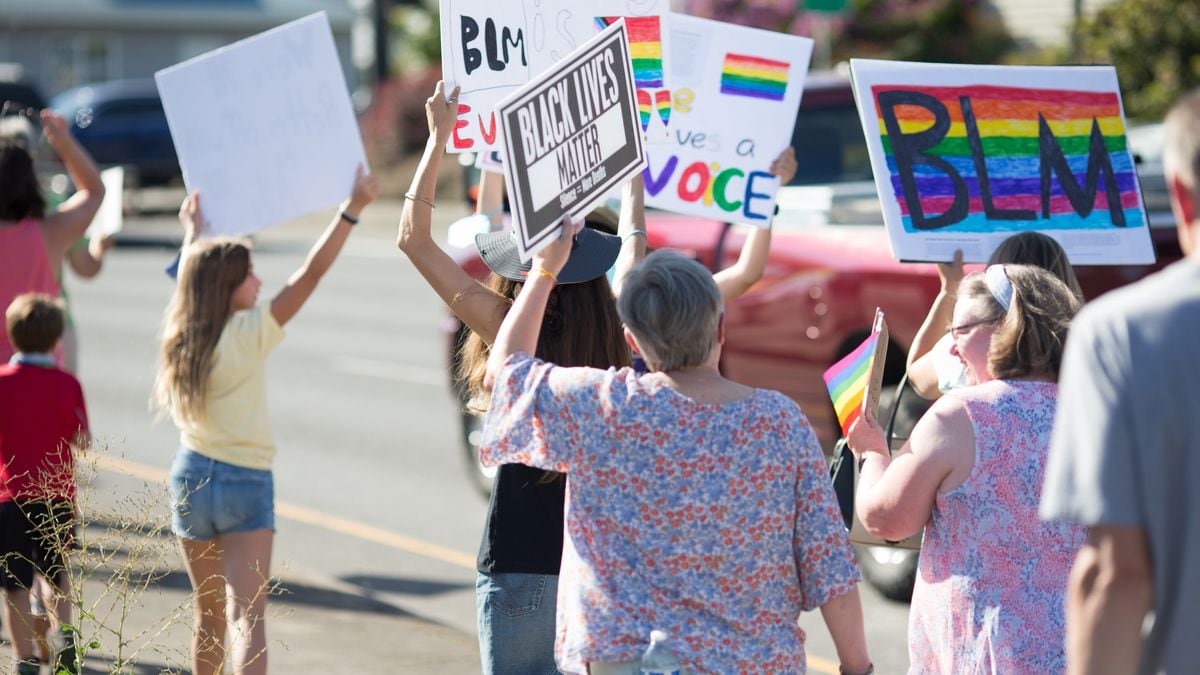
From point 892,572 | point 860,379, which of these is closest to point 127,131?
point 892,572

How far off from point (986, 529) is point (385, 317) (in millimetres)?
12815

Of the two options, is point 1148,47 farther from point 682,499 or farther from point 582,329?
point 682,499

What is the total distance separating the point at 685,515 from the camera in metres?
2.77

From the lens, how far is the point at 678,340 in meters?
2.83

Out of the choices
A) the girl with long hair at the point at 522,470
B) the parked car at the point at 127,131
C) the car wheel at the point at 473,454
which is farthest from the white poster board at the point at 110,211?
the parked car at the point at 127,131

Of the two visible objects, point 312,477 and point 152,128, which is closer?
point 312,477

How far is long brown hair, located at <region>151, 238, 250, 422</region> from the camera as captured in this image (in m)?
4.57

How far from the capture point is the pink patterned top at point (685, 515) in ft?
9.09

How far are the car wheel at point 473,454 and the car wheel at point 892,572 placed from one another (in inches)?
94.5

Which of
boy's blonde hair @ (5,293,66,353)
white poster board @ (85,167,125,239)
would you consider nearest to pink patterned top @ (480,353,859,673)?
boy's blonde hair @ (5,293,66,353)

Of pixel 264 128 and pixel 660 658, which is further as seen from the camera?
pixel 264 128

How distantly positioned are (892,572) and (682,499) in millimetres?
3981

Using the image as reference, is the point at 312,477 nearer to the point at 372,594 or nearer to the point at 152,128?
the point at 372,594

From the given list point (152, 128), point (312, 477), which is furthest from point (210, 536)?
point (152, 128)
